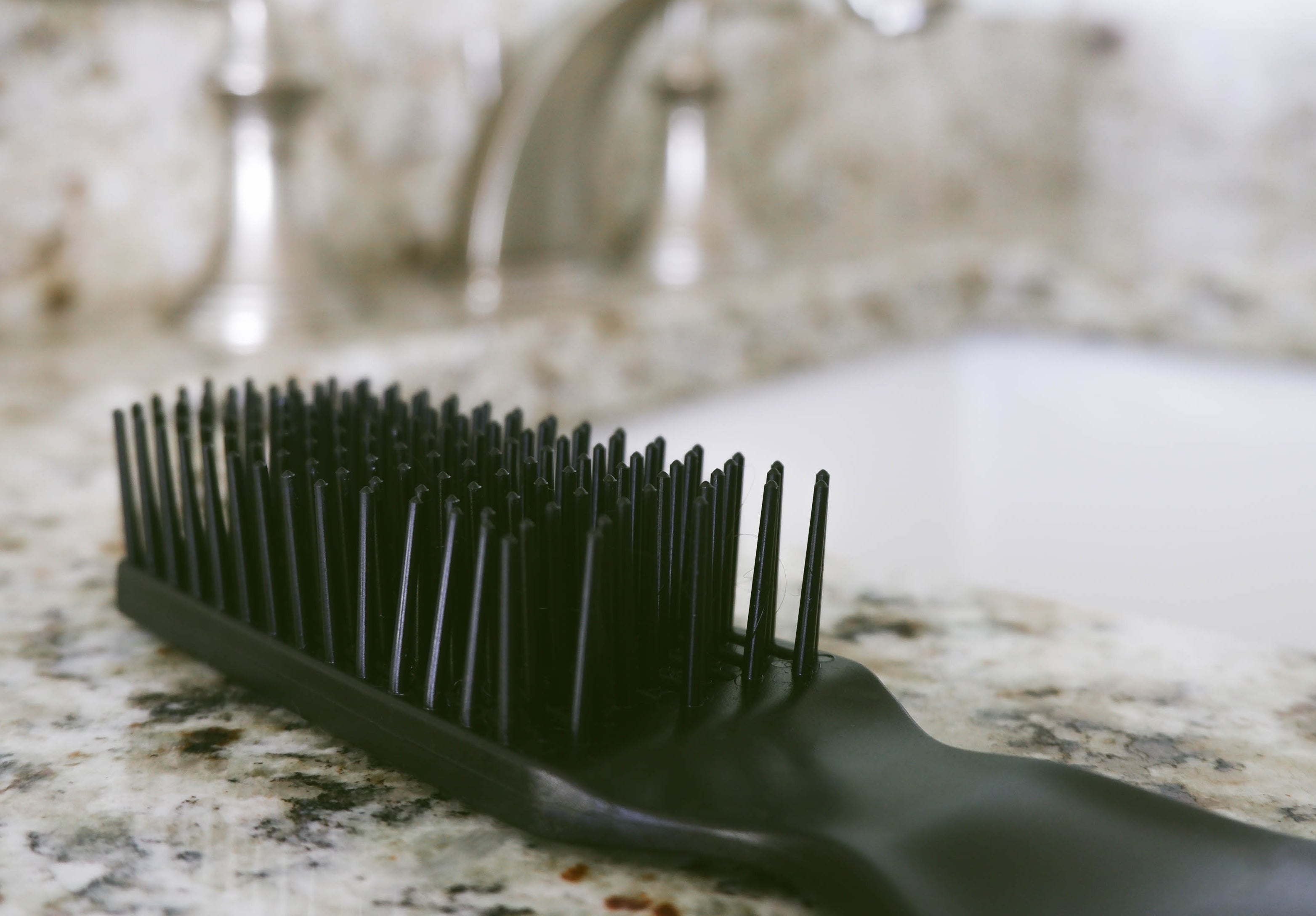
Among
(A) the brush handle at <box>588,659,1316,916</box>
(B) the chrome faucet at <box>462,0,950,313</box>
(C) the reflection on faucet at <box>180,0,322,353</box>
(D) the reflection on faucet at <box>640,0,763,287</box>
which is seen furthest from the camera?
(D) the reflection on faucet at <box>640,0,763,287</box>

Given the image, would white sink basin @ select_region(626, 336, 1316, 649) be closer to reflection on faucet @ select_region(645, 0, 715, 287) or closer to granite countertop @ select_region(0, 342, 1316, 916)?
reflection on faucet @ select_region(645, 0, 715, 287)

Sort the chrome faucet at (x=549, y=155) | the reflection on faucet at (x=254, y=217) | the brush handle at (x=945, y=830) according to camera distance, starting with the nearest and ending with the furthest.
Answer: the brush handle at (x=945, y=830) < the reflection on faucet at (x=254, y=217) < the chrome faucet at (x=549, y=155)

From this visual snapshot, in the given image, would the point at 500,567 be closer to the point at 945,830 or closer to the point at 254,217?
the point at 945,830

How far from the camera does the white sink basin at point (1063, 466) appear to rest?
2.79ft

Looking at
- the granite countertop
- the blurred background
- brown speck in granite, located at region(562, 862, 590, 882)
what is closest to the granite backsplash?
the blurred background

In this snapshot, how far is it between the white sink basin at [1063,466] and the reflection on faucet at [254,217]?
0.73 feet

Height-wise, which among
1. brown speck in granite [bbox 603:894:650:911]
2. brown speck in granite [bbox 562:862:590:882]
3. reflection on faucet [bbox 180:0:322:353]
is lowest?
brown speck in granite [bbox 603:894:650:911]

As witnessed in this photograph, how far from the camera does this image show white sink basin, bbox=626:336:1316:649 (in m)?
0.85

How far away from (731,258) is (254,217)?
0.37 m

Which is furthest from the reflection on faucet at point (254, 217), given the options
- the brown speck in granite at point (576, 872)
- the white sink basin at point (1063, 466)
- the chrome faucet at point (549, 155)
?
the brown speck in granite at point (576, 872)

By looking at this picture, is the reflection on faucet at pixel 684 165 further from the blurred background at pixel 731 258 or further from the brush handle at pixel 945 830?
the brush handle at pixel 945 830

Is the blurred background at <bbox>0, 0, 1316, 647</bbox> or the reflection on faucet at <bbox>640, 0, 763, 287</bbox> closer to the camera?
the blurred background at <bbox>0, 0, 1316, 647</bbox>

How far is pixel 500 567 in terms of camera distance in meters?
0.24

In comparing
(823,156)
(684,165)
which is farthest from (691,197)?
(823,156)
